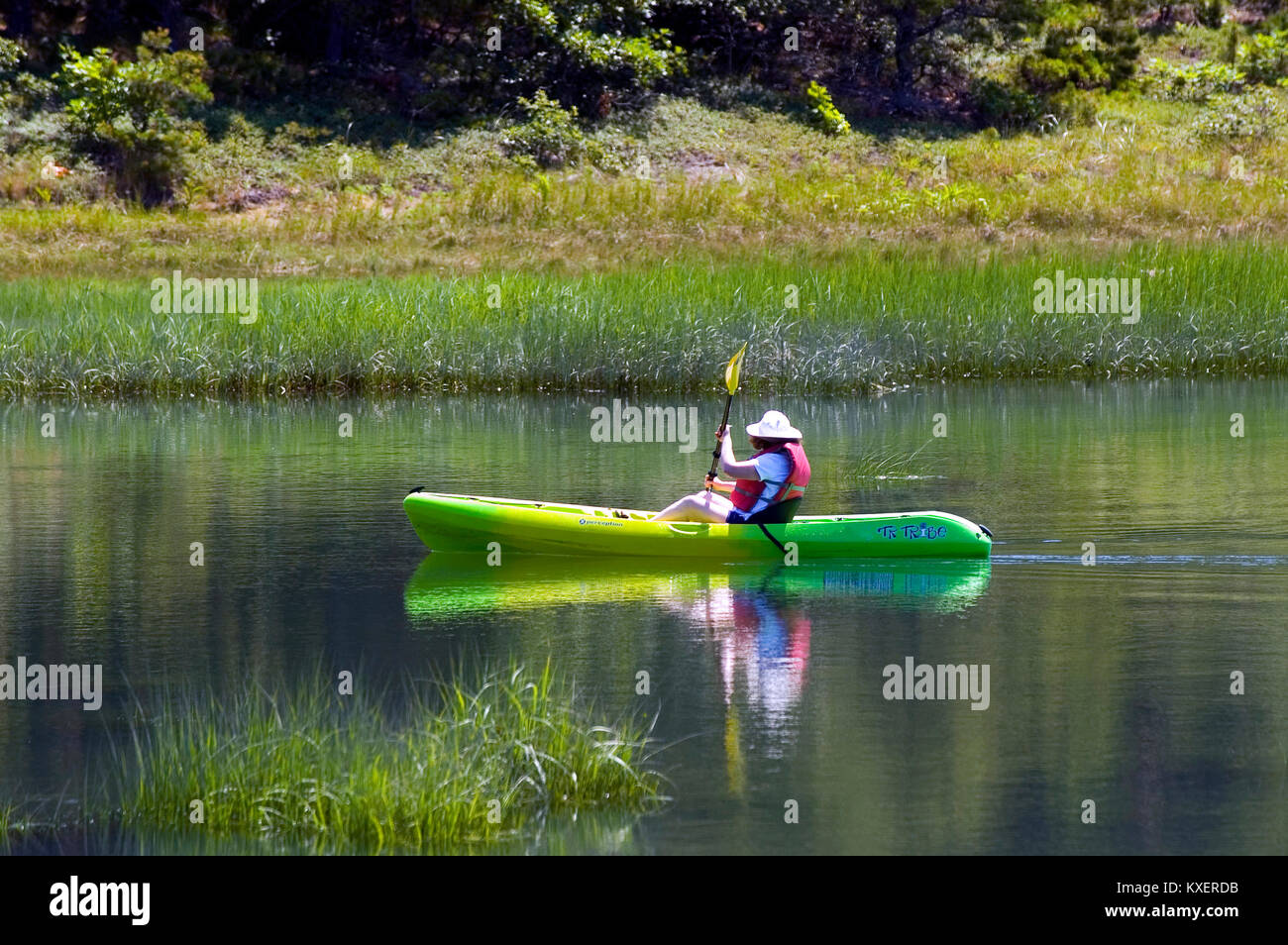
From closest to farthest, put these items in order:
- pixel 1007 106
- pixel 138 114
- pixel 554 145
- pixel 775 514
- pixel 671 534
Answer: pixel 775 514, pixel 671 534, pixel 138 114, pixel 554 145, pixel 1007 106

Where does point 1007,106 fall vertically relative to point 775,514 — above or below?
above

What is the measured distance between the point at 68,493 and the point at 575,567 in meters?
6.08

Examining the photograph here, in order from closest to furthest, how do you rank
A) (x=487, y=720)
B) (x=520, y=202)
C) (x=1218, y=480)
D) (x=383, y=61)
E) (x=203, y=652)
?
(x=487, y=720), (x=203, y=652), (x=1218, y=480), (x=520, y=202), (x=383, y=61)

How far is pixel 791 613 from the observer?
1246 cm

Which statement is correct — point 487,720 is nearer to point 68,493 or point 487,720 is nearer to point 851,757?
point 851,757

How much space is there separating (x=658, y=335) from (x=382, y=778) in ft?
54.5

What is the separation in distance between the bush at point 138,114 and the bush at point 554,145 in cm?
616

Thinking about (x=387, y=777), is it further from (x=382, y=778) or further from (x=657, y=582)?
(x=657, y=582)

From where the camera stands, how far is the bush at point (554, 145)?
124 feet

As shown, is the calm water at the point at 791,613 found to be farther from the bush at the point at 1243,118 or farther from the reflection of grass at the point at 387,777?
the bush at the point at 1243,118

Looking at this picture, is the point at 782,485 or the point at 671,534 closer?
the point at 782,485

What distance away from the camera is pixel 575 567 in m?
14.2

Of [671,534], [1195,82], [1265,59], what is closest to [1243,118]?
[1195,82]
